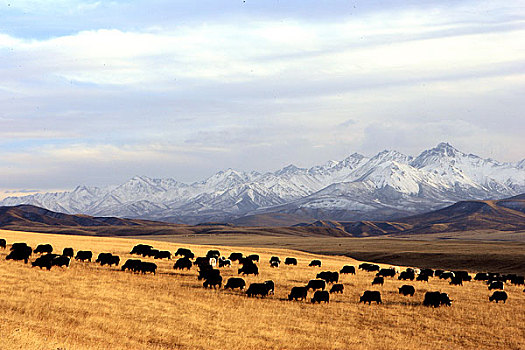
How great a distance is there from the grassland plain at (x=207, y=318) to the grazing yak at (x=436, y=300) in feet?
1.50

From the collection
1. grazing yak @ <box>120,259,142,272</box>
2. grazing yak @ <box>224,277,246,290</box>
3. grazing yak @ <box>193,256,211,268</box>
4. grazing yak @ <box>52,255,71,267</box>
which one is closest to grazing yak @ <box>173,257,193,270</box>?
grazing yak @ <box>193,256,211,268</box>

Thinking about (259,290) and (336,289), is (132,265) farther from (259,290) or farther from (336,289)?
(336,289)

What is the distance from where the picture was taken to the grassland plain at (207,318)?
69.3 ft

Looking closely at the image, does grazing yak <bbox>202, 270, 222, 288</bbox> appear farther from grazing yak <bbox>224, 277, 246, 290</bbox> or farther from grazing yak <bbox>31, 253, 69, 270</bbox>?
grazing yak <bbox>31, 253, 69, 270</bbox>

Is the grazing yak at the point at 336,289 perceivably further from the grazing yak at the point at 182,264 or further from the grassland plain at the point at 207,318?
the grazing yak at the point at 182,264

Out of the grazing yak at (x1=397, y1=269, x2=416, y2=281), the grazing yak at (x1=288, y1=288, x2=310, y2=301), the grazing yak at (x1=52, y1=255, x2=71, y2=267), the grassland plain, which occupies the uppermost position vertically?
the grazing yak at (x1=52, y1=255, x2=71, y2=267)

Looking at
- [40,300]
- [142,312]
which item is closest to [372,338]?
[142,312]

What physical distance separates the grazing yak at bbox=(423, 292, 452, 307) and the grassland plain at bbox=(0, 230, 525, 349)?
458 mm

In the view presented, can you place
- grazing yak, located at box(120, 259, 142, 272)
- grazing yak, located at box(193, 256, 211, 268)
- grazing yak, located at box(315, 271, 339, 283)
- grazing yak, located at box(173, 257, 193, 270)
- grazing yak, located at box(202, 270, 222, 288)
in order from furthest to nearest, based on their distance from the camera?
1. grazing yak, located at box(193, 256, 211, 268)
2. grazing yak, located at box(173, 257, 193, 270)
3. grazing yak, located at box(315, 271, 339, 283)
4. grazing yak, located at box(120, 259, 142, 272)
5. grazing yak, located at box(202, 270, 222, 288)

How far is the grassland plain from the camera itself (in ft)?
69.3

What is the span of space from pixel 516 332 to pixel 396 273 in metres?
22.9

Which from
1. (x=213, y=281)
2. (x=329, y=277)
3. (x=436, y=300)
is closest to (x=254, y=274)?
(x=329, y=277)

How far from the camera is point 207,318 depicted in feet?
84.1

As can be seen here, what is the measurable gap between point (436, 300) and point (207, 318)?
44.4ft
